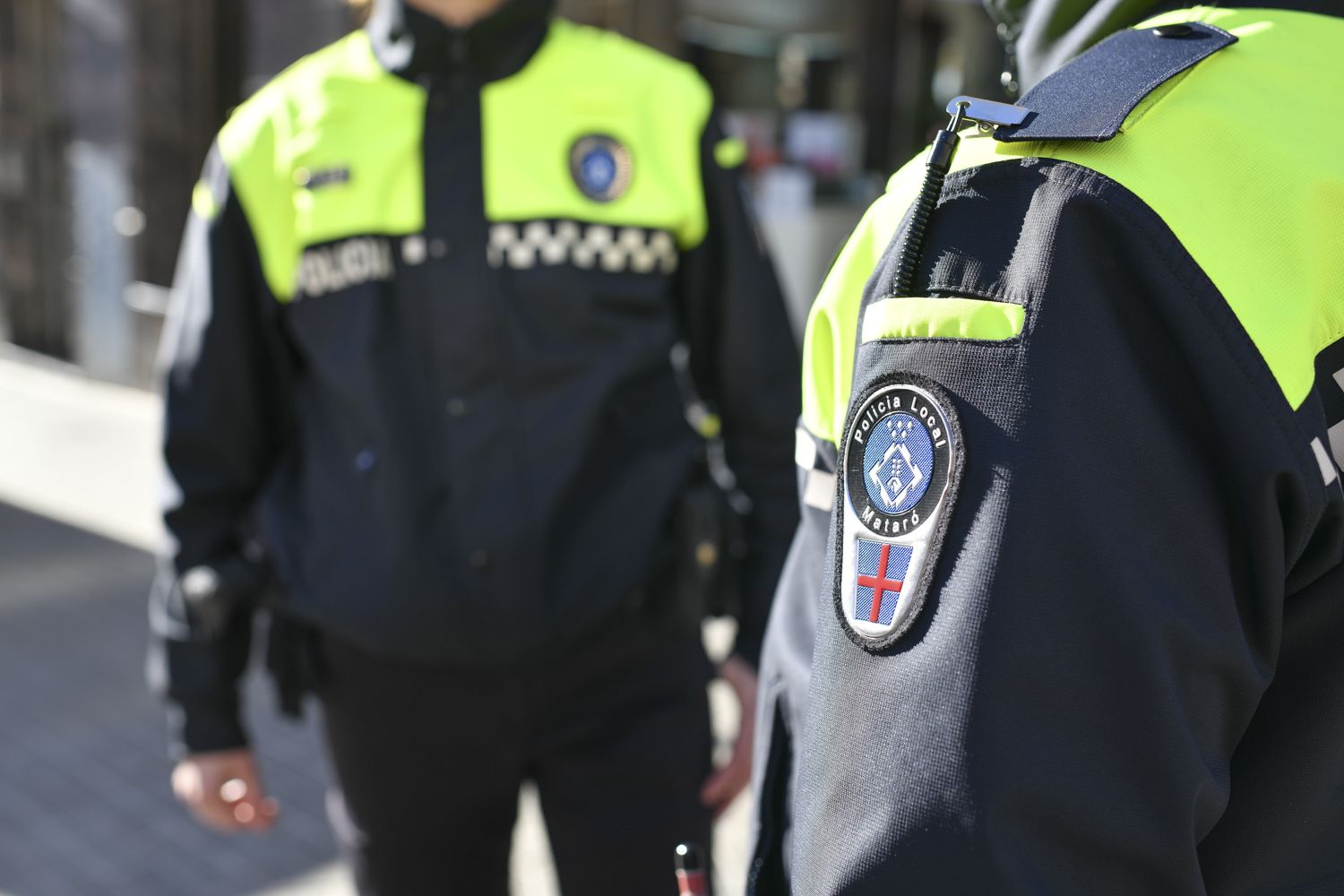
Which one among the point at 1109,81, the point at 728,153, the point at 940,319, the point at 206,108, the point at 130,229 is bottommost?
the point at 130,229

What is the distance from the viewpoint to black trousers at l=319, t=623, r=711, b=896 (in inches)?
72.2

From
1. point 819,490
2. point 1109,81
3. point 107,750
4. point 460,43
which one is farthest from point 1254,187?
point 107,750

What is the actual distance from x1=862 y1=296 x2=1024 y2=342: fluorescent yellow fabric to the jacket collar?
1.22 m

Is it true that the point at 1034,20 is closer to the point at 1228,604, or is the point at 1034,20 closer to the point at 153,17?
the point at 1228,604

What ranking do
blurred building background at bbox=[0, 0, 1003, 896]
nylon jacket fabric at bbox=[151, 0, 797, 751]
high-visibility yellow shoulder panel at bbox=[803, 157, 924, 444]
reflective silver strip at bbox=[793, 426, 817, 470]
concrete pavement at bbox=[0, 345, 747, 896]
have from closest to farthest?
1. high-visibility yellow shoulder panel at bbox=[803, 157, 924, 444]
2. reflective silver strip at bbox=[793, 426, 817, 470]
3. nylon jacket fabric at bbox=[151, 0, 797, 751]
4. concrete pavement at bbox=[0, 345, 747, 896]
5. blurred building background at bbox=[0, 0, 1003, 896]

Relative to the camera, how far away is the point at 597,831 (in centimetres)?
182

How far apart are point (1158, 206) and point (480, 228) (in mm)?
1226

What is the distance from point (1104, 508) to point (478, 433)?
119 centimetres

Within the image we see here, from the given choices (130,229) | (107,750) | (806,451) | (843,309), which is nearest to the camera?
(843,309)

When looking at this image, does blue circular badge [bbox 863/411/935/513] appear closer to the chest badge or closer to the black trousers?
the chest badge

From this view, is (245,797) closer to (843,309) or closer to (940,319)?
(843,309)

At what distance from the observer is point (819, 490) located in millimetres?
996

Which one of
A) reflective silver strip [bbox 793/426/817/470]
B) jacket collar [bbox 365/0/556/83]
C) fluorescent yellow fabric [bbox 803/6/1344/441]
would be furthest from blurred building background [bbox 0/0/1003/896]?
fluorescent yellow fabric [bbox 803/6/1344/441]

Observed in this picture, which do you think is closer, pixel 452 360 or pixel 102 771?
pixel 452 360
